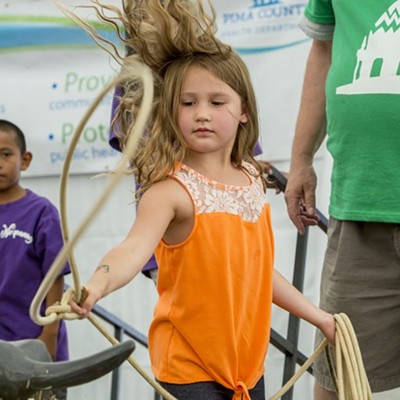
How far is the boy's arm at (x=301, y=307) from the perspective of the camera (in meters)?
3.06

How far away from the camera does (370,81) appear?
328 centimetres

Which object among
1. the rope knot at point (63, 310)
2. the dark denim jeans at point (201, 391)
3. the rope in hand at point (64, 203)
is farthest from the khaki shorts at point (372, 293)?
the rope knot at point (63, 310)

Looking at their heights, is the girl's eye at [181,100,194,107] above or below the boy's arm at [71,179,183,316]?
above

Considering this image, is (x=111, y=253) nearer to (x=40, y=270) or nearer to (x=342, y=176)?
(x=342, y=176)

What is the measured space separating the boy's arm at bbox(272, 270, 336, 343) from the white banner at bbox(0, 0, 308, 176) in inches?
96.2

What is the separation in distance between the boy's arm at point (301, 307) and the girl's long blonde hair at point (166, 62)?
36 cm

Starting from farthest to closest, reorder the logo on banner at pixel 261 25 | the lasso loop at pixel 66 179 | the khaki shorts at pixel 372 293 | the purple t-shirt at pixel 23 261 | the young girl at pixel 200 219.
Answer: the logo on banner at pixel 261 25
the purple t-shirt at pixel 23 261
the khaki shorts at pixel 372 293
the young girl at pixel 200 219
the lasso loop at pixel 66 179

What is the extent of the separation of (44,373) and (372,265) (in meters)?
1.75

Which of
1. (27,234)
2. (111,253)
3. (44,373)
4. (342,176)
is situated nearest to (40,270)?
(27,234)

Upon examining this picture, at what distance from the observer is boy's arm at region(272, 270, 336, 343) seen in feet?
10.0

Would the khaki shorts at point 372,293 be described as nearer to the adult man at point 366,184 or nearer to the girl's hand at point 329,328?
the adult man at point 366,184

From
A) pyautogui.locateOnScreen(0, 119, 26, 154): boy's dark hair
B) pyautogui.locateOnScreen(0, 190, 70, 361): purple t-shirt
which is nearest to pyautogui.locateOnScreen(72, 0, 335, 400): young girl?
pyautogui.locateOnScreen(0, 190, 70, 361): purple t-shirt

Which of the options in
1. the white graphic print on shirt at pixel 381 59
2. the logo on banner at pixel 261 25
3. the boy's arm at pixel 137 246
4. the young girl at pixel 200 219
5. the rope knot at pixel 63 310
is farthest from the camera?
the logo on banner at pixel 261 25

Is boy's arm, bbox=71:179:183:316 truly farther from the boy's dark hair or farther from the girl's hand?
the boy's dark hair
